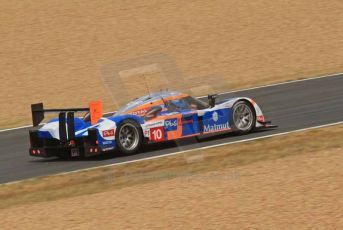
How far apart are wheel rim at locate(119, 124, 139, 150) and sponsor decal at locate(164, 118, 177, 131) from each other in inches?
26.6

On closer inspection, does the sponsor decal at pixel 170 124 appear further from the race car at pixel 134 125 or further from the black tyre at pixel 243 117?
the black tyre at pixel 243 117

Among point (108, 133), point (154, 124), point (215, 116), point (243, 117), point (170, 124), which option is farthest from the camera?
point (243, 117)

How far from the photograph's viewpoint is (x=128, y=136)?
16.9 metres

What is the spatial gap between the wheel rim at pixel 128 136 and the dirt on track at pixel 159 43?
7344mm

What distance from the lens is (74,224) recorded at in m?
11.6

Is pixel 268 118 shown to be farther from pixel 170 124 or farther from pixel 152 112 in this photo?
pixel 152 112

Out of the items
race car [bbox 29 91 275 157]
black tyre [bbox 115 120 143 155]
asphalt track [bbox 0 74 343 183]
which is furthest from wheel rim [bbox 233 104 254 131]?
black tyre [bbox 115 120 143 155]

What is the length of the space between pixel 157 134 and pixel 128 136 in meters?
0.62

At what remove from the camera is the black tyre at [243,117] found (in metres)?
18.1

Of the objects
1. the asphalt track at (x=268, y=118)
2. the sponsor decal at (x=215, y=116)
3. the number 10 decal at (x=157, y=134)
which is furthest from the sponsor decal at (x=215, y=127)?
the number 10 decal at (x=157, y=134)

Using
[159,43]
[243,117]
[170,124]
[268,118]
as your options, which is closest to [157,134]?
[170,124]

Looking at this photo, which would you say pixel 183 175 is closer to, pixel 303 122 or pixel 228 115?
pixel 228 115

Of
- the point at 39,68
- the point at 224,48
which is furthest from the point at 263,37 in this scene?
the point at 39,68

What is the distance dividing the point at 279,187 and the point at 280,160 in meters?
2.22
